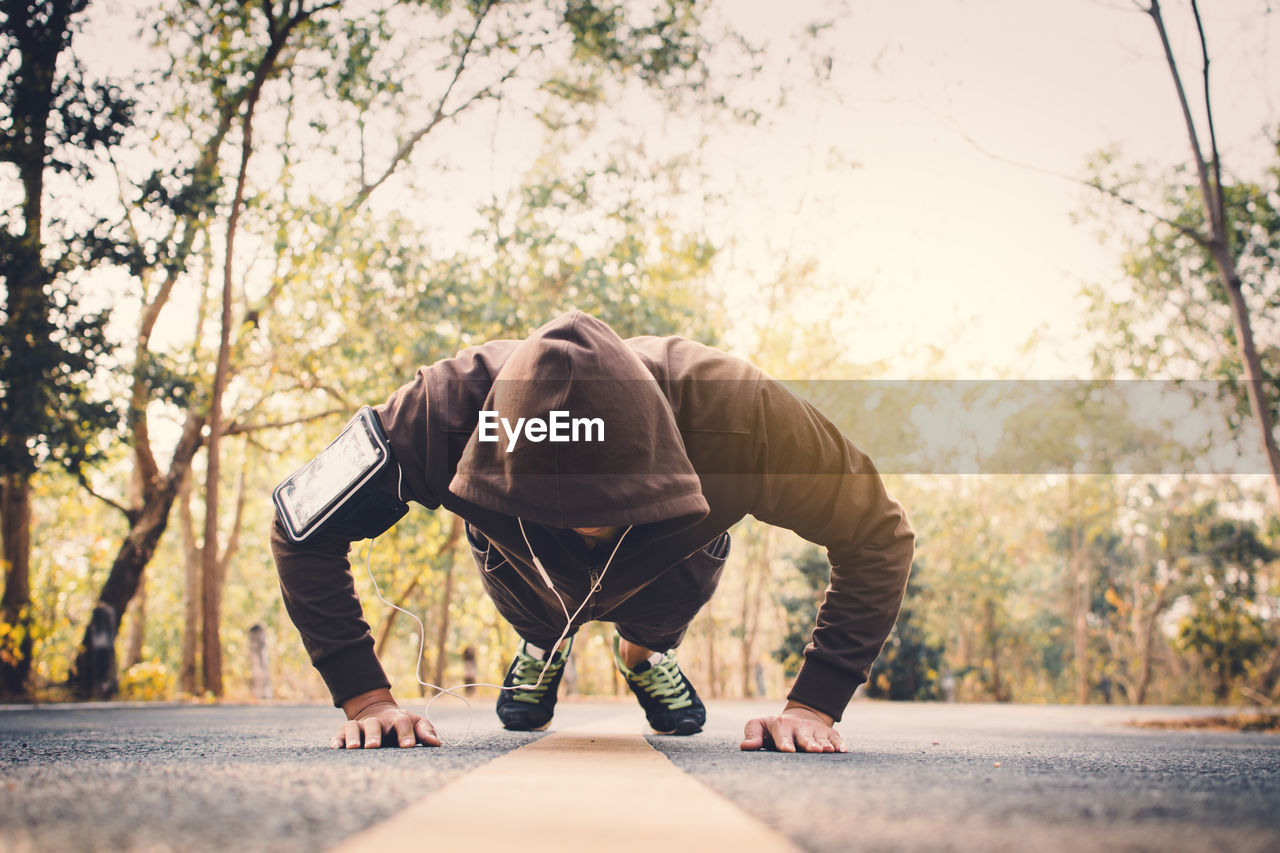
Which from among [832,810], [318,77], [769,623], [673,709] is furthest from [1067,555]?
[832,810]

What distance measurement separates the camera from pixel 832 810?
928 millimetres

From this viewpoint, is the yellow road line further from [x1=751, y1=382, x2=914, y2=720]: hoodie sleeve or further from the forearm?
[x1=751, y1=382, x2=914, y2=720]: hoodie sleeve

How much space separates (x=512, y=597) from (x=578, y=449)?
3.33 ft

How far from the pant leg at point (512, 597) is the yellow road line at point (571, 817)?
1135 millimetres

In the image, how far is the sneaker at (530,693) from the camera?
288 cm

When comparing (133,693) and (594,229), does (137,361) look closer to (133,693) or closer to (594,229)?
(133,693)

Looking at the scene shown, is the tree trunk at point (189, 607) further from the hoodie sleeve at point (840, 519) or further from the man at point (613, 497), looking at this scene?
the hoodie sleeve at point (840, 519)

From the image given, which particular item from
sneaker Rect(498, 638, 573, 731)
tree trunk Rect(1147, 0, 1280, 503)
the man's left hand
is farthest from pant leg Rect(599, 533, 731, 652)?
tree trunk Rect(1147, 0, 1280, 503)

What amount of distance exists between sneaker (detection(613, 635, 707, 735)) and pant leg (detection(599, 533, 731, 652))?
0.19m

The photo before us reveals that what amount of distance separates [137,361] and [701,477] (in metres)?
8.71

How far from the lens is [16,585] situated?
7871mm

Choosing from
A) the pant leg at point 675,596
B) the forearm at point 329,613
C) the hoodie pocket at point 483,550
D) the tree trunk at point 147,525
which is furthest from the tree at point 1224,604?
the tree trunk at point 147,525

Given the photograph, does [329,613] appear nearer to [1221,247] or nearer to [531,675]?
[531,675]

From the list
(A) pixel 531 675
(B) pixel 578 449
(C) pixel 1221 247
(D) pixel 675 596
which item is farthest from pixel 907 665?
(B) pixel 578 449
